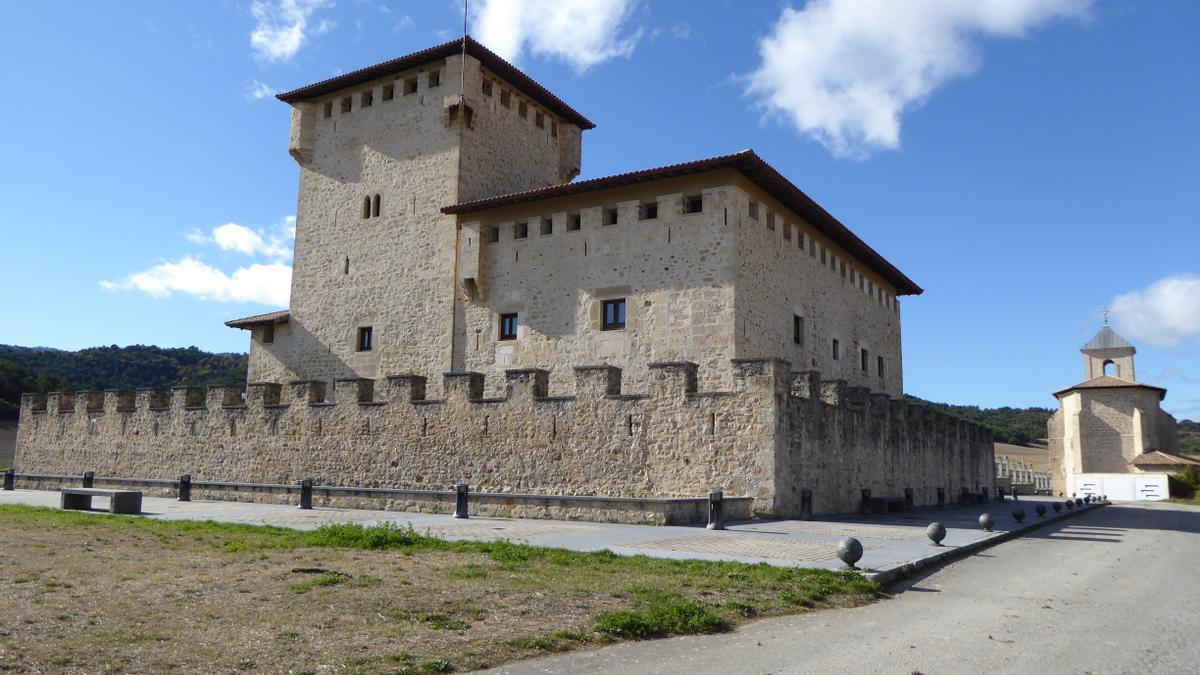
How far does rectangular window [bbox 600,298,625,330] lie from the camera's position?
2386 centimetres

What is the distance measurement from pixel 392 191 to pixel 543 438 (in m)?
12.7

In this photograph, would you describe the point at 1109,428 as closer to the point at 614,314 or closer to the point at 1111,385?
the point at 1111,385

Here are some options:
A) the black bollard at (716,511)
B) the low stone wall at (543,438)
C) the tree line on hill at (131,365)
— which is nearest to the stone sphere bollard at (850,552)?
the black bollard at (716,511)

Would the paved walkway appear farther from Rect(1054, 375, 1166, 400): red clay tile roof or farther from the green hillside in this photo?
the green hillside

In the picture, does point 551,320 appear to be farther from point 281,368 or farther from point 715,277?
point 281,368

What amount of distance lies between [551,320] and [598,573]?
15706 millimetres

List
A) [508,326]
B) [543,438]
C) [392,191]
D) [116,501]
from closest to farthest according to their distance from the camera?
1. [116,501]
2. [543,438]
3. [508,326]
4. [392,191]

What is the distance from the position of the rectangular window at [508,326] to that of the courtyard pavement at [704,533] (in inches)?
307

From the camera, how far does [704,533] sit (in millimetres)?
14422

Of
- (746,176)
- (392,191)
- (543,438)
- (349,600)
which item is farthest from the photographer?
(392,191)

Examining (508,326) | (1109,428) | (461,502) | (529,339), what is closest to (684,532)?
(461,502)

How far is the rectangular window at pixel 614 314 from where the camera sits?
2386 centimetres

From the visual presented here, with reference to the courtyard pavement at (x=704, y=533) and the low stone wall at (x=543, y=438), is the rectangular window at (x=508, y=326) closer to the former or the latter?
the low stone wall at (x=543, y=438)

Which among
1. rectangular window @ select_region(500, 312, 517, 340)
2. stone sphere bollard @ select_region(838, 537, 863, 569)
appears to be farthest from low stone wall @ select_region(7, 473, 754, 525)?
rectangular window @ select_region(500, 312, 517, 340)
